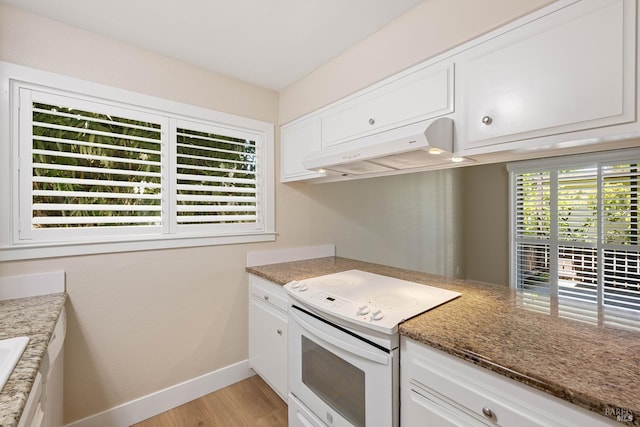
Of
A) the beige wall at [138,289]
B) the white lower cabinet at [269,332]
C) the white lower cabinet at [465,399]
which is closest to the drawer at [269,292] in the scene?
the white lower cabinet at [269,332]

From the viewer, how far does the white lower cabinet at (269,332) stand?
71.4 inches

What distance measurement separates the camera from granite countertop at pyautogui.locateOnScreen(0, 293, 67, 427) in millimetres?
656

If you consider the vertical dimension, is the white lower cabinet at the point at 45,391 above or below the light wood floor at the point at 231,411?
above

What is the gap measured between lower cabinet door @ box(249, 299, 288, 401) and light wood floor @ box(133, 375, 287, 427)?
0.16 metres

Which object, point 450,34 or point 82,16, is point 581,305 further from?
point 82,16

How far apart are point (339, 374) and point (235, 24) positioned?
6.35 ft

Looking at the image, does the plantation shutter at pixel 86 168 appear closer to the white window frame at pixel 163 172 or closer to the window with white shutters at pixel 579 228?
the white window frame at pixel 163 172

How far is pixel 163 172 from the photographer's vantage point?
1.90 m

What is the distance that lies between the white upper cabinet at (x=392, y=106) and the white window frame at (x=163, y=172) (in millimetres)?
730

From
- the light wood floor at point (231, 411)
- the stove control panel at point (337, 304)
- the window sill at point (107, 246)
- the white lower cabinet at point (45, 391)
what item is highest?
the window sill at point (107, 246)

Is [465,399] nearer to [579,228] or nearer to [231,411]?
[231,411]

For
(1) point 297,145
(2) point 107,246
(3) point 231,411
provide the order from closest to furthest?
(2) point 107,246 < (3) point 231,411 < (1) point 297,145

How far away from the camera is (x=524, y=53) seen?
1.08m

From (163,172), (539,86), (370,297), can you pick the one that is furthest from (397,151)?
(163,172)
